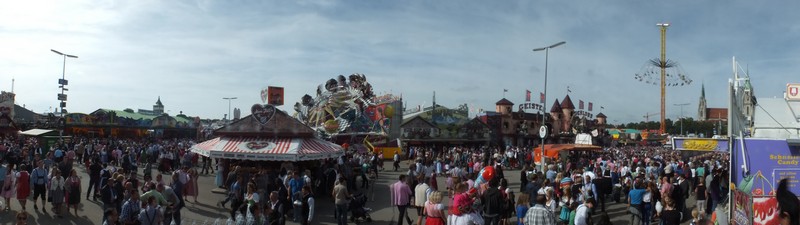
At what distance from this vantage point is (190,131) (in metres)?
81.7

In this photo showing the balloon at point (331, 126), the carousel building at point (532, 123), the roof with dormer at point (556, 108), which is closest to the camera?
the balloon at point (331, 126)

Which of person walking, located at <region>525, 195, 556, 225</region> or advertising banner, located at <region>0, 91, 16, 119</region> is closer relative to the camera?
person walking, located at <region>525, 195, 556, 225</region>

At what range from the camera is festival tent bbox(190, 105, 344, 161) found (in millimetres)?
17312

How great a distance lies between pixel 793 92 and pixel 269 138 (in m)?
15.2

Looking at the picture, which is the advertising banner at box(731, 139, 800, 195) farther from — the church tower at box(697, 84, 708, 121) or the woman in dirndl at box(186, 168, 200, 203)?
the church tower at box(697, 84, 708, 121)

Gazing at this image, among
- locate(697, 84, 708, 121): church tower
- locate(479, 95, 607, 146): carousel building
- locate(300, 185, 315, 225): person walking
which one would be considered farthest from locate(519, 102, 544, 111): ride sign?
locate(697, 84, 708, 121): church tower

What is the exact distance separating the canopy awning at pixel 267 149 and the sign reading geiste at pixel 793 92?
13063mm

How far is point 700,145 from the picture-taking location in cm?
1084

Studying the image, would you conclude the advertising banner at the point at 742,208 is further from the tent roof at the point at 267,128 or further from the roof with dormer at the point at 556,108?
the roof with dormer at the point at 556,108

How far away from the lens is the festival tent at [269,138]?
17312 millimetres

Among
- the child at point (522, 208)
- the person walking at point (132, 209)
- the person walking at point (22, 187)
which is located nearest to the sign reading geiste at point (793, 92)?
the child at point (522, 208)

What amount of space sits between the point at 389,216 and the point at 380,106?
1337 inches

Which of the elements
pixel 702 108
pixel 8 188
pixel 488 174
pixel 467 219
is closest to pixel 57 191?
pixel 8 188

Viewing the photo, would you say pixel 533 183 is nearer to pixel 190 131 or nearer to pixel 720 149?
pixel 720 149
